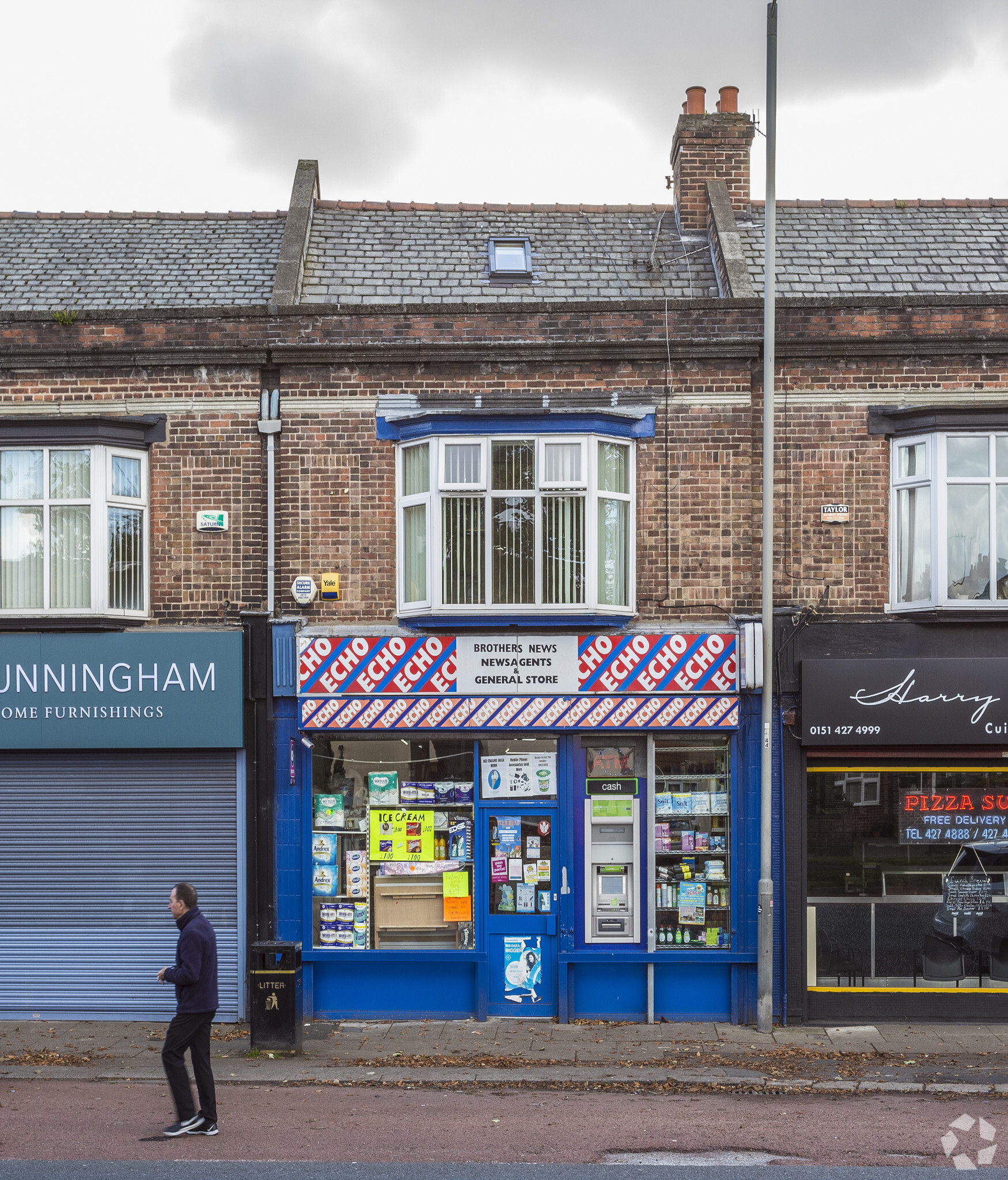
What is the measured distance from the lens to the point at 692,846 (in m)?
11.6

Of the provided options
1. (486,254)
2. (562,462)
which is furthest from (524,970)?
(486,254)

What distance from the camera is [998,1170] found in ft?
23.4

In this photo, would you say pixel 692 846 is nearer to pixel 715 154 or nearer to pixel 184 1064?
pixel 184 1064

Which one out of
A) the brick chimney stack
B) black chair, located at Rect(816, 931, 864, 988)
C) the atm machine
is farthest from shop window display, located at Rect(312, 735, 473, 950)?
the brick chimney stack

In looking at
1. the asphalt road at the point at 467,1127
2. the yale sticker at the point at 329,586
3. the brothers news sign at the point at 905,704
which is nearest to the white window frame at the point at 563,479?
the yale sticker at the point at 329,586

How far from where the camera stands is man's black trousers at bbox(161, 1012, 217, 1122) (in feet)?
25.5

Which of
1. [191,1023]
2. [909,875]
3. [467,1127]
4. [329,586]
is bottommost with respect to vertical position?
[467,1127]

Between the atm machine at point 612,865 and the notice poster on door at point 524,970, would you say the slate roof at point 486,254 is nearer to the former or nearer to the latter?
the atm machine at point 612,865

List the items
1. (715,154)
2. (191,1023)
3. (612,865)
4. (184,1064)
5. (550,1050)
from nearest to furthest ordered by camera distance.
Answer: (191,1023)
(184,1064)
(550,1050)
(612,865)
(715,154)

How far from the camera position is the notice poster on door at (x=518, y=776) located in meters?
11.6

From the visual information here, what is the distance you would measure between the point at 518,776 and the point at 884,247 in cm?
764

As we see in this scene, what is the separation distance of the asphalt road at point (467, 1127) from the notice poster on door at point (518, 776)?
10.5ft

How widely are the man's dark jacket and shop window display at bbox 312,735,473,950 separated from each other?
12.1 ft

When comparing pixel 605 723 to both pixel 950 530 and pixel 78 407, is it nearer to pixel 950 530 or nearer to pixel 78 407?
pixel 950 530
